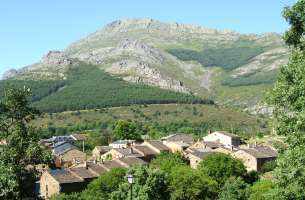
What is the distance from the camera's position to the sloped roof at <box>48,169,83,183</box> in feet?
263

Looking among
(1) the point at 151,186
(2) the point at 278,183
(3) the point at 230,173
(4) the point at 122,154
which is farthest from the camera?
(4) the point at 122,154

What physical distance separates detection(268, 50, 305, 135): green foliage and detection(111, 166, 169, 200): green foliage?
36987 mm

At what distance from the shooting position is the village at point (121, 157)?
8069cm

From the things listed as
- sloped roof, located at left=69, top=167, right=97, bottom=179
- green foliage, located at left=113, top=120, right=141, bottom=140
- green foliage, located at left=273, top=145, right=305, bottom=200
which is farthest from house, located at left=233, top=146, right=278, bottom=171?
green foliage, located at left=273, top=145, right=305, bottom=200

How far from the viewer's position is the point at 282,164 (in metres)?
21.6

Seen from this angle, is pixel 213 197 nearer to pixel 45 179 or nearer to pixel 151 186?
pixel 151 186

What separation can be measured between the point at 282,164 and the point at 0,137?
1372 centimetres

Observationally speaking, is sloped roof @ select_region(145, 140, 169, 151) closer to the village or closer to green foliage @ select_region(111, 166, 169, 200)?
the village

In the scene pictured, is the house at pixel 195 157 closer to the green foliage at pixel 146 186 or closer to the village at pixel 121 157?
the village at pixel 121 157

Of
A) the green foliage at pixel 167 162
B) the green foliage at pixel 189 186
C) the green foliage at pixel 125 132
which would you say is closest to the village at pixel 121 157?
the green foliage at pixel 167 162

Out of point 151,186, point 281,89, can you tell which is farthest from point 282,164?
point 151,186

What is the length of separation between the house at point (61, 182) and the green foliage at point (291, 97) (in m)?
60.6

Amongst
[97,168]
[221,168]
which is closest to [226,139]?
[221,168]

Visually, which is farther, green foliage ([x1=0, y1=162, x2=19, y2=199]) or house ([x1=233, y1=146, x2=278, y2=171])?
house ([x1=233, y1=146, x2=278, y2=171])
